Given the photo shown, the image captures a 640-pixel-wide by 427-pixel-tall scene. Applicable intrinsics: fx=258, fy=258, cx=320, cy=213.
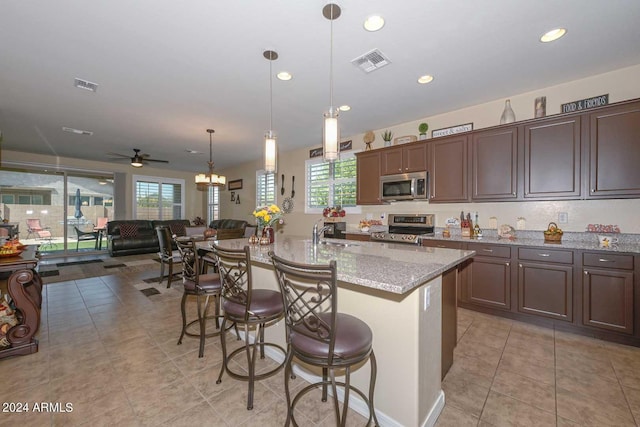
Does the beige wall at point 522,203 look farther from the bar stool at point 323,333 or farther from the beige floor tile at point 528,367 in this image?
the bar stool at point 323,333

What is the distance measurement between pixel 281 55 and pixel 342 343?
8.26 feet

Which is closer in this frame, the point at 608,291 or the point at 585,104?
the point at 608,291

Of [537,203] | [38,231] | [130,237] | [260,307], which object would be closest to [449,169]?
[537,203]

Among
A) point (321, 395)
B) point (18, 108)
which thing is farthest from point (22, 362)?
point (18, 108)

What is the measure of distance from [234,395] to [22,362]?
74.2 inches

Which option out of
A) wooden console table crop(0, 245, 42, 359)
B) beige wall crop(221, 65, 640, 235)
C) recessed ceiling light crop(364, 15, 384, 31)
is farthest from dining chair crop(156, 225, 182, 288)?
→ recessed ceiling light crop(364, 15, 384, 31)

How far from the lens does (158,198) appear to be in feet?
28.2

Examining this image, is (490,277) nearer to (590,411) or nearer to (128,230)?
(590,411)

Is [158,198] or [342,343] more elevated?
[158,198]

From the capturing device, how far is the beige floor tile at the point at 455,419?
60.3 inches

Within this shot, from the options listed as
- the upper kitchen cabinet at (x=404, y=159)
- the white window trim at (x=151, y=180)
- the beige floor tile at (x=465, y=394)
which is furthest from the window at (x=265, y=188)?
the beige floor tile at (x=465, y=394)

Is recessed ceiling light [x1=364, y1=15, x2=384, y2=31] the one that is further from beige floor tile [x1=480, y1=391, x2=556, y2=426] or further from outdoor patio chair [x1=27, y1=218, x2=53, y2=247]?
outdoor patio chair [x1=27, y1=218, x2=53, y2=247]

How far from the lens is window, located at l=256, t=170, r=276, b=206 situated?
269 inches

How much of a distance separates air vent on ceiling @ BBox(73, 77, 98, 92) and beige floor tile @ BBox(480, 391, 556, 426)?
478cm
